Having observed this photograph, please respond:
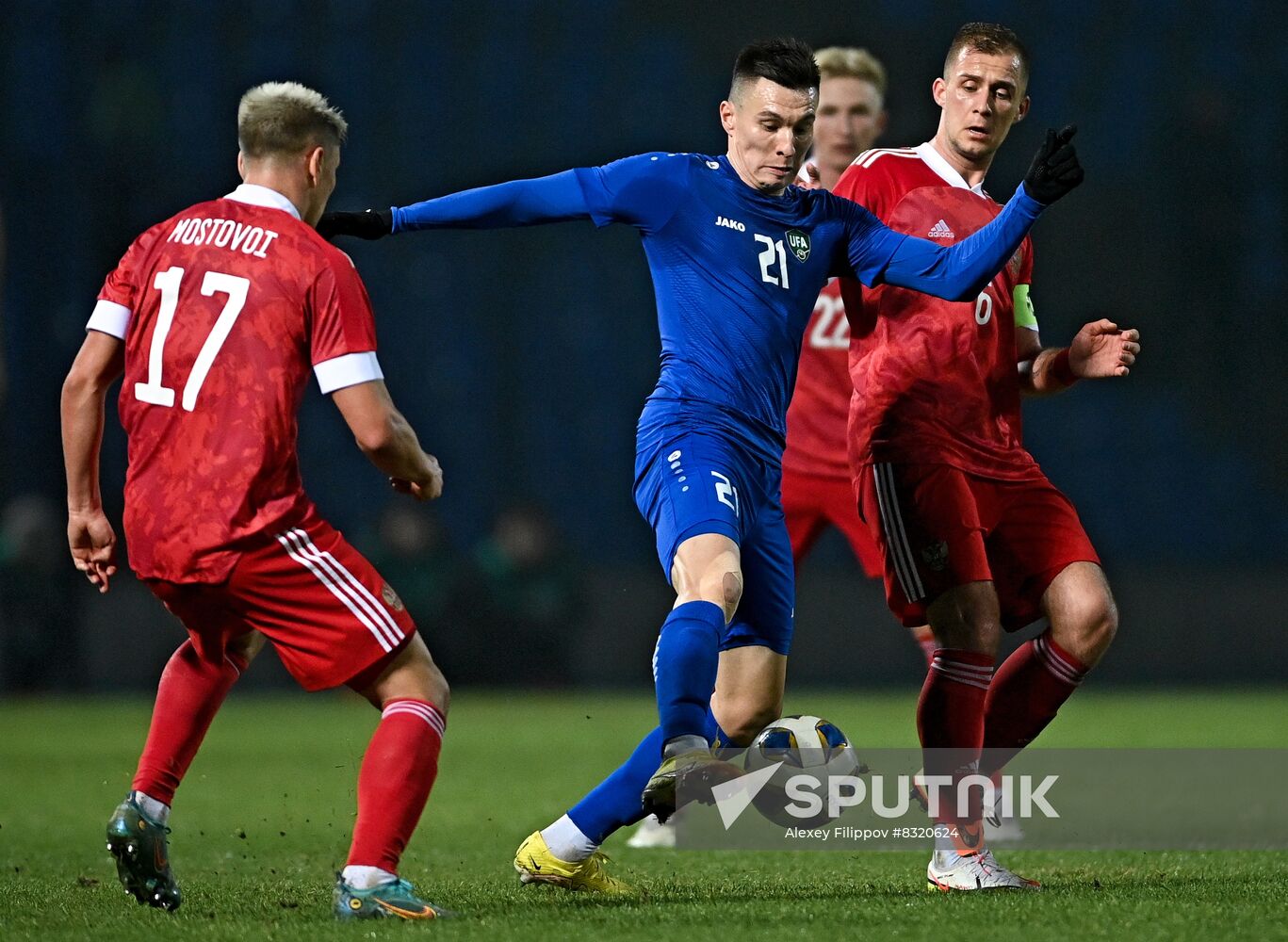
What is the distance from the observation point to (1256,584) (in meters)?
12.9

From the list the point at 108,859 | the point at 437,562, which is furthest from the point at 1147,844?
the point at 437,562

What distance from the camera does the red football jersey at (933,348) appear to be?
4.91 metres

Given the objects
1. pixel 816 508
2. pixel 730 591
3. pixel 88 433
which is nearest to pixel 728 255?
pixel 730 591

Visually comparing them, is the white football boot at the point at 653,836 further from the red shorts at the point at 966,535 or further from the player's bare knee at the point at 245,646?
the player's bare knee at the point at 245,646

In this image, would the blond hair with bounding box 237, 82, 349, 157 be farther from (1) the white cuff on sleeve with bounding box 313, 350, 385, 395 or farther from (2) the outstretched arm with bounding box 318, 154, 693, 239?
(1) the white cuff on sleeve with bounding box 313, 350, 385, 395

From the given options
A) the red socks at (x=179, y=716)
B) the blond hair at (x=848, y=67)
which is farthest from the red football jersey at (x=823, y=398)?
the red socks at (x=179, y=716)

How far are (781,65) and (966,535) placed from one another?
4.19ft

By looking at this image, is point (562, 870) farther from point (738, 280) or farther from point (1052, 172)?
point (1052, 172)

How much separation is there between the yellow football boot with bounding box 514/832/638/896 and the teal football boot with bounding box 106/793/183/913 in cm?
87

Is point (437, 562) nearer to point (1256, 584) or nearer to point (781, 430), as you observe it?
point (1256, 584)

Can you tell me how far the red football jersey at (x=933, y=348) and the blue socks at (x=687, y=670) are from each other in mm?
987

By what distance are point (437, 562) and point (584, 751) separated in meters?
3.96

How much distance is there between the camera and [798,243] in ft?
15.5

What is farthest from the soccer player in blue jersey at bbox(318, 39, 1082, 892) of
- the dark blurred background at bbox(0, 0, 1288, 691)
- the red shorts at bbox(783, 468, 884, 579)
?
the dark blurred background at bbox(0, 0, 1288, 691)
